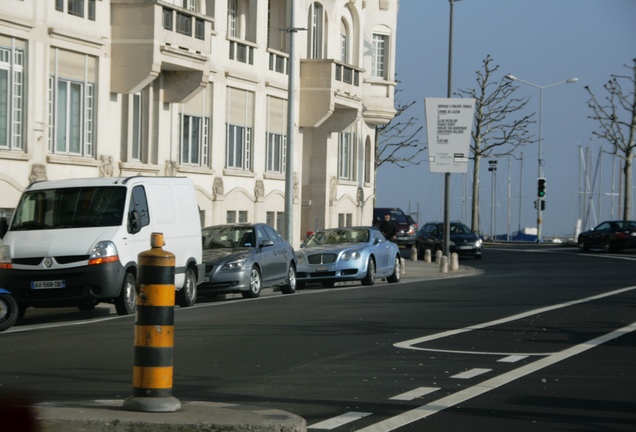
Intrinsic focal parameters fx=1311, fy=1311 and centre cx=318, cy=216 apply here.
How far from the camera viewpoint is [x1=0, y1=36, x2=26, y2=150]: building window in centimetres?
2767

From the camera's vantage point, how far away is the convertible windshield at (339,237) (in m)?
30.9

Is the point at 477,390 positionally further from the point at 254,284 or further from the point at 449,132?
the point at 449,132

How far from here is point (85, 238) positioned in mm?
19719

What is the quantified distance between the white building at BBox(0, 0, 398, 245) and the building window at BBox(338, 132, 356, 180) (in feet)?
0.17

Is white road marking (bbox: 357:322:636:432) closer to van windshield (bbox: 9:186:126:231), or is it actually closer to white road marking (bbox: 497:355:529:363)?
white road marking (bbox: 497:355:529:363)

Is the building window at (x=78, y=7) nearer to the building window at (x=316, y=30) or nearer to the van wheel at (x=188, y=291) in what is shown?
the van wheel at (x=188, y=291)

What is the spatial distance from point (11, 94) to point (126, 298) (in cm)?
937

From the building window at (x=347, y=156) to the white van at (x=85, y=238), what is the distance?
27.4 m

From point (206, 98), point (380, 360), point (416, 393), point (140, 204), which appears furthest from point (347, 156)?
point (416, 393)

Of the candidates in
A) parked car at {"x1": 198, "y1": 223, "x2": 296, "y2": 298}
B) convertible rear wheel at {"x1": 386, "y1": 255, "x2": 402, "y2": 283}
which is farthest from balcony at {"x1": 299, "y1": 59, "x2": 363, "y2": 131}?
parked car at {"x1": 198, "y1": 223, "x2": 296, "y2": 298}

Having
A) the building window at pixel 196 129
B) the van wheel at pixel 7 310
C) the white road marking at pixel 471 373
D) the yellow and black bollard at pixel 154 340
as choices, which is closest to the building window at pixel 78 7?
the building window at pixel 196 129

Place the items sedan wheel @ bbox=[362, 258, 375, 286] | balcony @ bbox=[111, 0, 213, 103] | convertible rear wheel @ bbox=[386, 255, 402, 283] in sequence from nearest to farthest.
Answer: sedan wheel @ bbox=[362, 258, 375, 286]
balcony @ bbox=[111, 0, 213, 103]
convertible rear wheel @ bbox=[386, 255, 402, 283]

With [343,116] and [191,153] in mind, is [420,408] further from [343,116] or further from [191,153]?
[343,116]

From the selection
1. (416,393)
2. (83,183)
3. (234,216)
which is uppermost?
(83,183)
